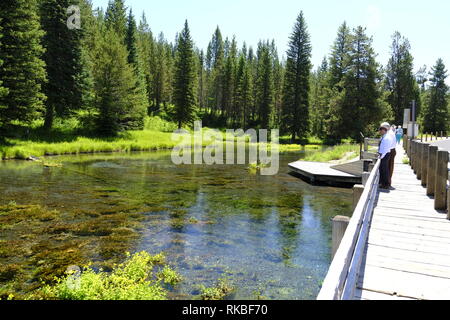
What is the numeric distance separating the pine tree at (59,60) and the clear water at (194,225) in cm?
1770

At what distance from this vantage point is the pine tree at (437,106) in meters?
68.6

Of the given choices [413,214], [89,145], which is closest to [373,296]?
[413,214]

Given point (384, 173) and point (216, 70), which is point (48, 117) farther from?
point (216, 70)

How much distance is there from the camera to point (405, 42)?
66.7 m

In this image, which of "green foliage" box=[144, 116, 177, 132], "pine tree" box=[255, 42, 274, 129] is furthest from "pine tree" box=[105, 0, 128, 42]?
"pine tree" box=[255, 42, 274, 129]

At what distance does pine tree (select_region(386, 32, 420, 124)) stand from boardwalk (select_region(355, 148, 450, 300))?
6504 cm

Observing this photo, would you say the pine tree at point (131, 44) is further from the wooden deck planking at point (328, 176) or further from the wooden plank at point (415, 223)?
the wooden plank at point (415, 223)

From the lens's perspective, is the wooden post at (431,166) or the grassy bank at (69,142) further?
the grassy bank at (69,142)

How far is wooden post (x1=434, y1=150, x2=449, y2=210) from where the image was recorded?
808 centimetres

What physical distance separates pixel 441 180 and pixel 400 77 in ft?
218

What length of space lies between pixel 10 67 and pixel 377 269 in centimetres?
3534

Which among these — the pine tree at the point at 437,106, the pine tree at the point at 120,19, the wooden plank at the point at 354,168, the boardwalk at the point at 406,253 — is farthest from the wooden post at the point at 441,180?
the pine tree at the point at 437,106

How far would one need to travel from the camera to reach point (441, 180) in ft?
27.0
